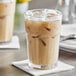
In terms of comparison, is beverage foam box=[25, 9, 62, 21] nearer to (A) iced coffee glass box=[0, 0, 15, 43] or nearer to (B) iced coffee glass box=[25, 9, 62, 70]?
(B) iced coffee glass box=[25, 9, 62, 70]

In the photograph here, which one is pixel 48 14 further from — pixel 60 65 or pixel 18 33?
pixel 18 33

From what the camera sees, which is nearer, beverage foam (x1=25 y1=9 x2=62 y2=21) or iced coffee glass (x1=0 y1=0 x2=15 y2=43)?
beverage foam (x1=25 y1=9 x2=62 y2=21)

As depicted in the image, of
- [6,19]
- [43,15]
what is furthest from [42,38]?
[6,19]

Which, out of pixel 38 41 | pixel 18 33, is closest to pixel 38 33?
pixel 38 41

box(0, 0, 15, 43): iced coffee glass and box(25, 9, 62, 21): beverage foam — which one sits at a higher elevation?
box(25, 9, 62, 21): beverage foam

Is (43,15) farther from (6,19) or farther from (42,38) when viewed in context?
(6,19)

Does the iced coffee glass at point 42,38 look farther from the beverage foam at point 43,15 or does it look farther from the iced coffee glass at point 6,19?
the iced coffee glass at point 6,19

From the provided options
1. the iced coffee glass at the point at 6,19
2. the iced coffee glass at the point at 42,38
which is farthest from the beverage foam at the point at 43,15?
the iced coffee glass at the point at 6,19

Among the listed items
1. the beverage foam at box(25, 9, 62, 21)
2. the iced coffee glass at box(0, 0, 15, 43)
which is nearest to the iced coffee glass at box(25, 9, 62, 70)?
the beverage foam at box(25, 9, 62, 21)
